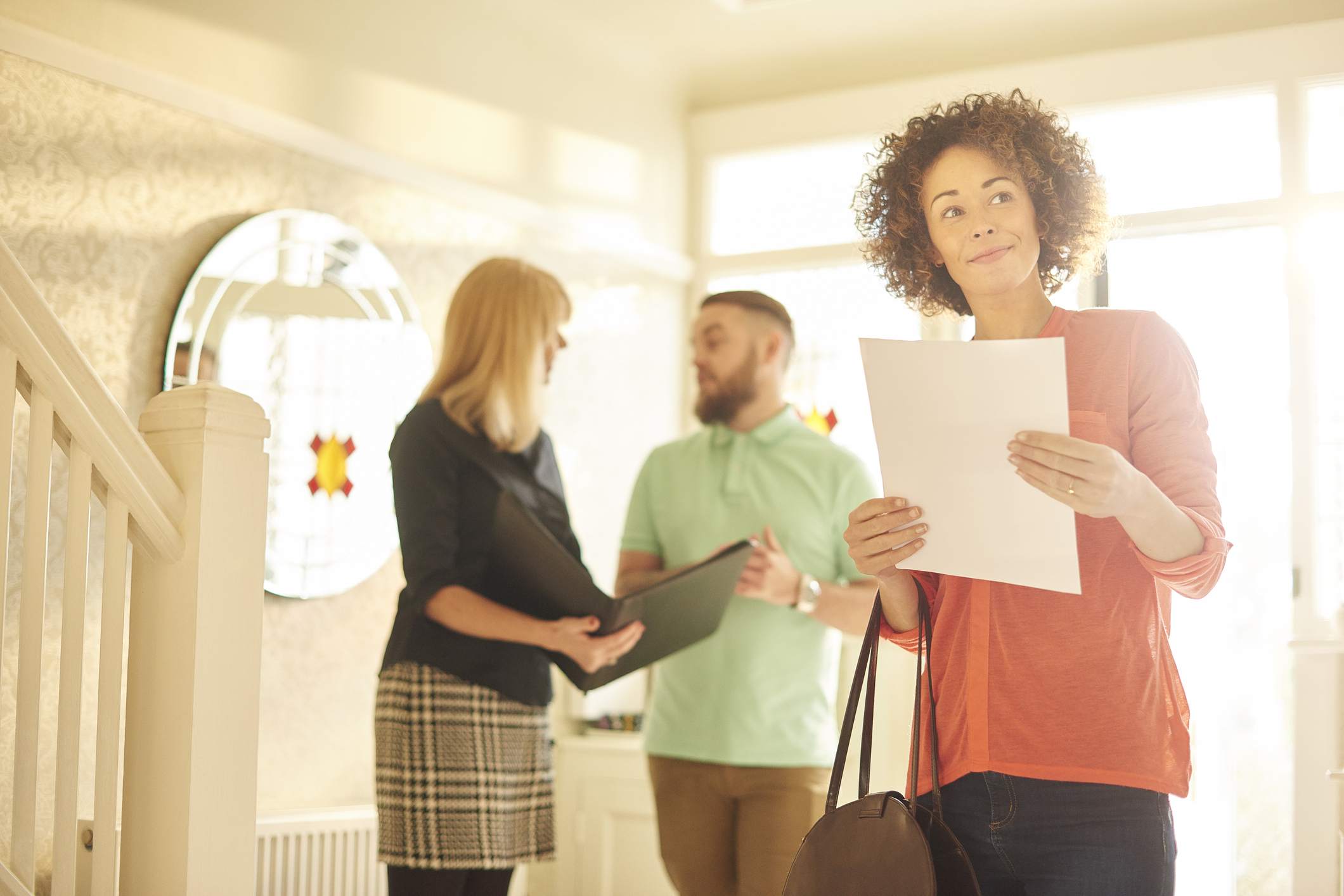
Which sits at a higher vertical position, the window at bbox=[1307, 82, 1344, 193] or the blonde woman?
the window at bbox=[1307, 82, 1344, 193]

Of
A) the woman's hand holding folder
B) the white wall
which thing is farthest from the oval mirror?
the woman's hand holding folder

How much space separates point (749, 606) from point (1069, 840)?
1.39m

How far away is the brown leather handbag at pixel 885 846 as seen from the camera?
1186 mm

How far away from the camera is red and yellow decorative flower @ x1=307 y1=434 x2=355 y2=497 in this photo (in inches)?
120

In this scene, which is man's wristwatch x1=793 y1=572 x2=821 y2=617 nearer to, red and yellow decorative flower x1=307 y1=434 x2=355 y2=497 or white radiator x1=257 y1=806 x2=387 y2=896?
white radiator x1=257 y1=806 x2=387 y2=896

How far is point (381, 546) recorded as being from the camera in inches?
126

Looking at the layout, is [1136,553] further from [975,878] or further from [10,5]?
[10,5]

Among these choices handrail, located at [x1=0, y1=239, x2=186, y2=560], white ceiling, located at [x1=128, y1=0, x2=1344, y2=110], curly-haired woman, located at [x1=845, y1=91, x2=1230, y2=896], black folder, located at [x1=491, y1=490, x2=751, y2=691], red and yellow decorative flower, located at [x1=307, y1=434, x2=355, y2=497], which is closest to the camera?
curly-haired woman, located at [x1=845, y1=91, x2=1230, y2=896]

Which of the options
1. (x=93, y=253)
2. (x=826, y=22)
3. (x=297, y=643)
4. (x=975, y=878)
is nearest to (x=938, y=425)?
(x=975, y=878)

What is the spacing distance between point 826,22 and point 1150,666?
10.6ft

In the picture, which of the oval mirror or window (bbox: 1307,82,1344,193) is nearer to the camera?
the oval mirror

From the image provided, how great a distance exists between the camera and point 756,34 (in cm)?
417

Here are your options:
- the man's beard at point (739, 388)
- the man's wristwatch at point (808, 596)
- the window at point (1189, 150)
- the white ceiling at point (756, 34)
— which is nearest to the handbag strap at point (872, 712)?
the man's wristwatch at point (808, 596)

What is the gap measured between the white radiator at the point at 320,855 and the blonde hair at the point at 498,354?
1206mm
